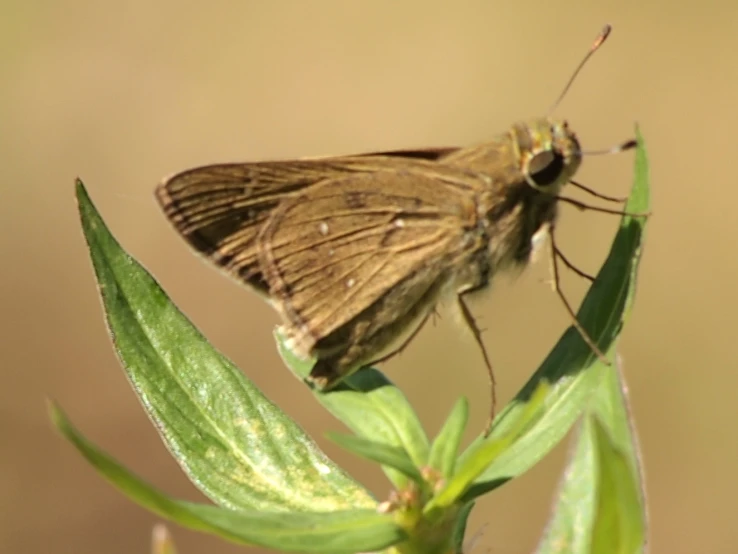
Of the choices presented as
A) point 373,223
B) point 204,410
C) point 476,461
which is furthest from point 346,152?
point 476,461

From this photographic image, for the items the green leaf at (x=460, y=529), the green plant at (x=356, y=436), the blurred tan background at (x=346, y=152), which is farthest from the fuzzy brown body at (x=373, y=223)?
the blurred tan background at (x=346, y=152)

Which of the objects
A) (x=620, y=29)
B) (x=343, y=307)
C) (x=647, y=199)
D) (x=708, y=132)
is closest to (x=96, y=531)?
(x=343, y=307)

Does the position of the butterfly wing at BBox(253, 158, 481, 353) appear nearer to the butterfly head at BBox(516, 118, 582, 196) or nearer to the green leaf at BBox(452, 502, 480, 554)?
the butterfly head at BBox(516, 118, 582, 196)

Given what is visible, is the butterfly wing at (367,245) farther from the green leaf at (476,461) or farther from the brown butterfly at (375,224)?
the green leaf at (476,461)

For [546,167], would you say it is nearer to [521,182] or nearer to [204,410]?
[521,182]

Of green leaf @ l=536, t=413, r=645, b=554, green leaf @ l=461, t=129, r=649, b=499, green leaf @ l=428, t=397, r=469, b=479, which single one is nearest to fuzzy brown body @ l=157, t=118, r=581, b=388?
green leaf @ l=461, t=129, r=649, b=499

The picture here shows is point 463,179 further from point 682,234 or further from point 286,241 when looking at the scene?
point 682,234
